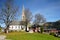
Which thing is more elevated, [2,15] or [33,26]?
[2,15]

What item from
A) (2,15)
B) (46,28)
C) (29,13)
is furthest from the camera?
(46,28)

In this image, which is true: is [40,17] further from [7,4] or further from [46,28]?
[7,4]

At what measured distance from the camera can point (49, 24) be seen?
9369 cm

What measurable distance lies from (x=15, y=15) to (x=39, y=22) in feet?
114

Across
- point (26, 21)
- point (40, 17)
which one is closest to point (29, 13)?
point (26, 21)

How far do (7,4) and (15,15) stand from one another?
16.4 ft

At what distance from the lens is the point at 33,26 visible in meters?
82.2

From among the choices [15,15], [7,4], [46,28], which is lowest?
[46,28]

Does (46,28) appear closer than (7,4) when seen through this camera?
No

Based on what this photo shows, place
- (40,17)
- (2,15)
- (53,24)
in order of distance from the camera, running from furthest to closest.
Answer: (53,24), (40,17), (2,15)

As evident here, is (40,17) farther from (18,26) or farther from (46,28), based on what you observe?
(18,26)

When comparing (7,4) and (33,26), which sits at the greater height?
(7,4)

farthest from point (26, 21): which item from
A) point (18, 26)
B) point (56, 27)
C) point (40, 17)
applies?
point (56, 27)

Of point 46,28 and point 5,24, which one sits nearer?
point 5,24
